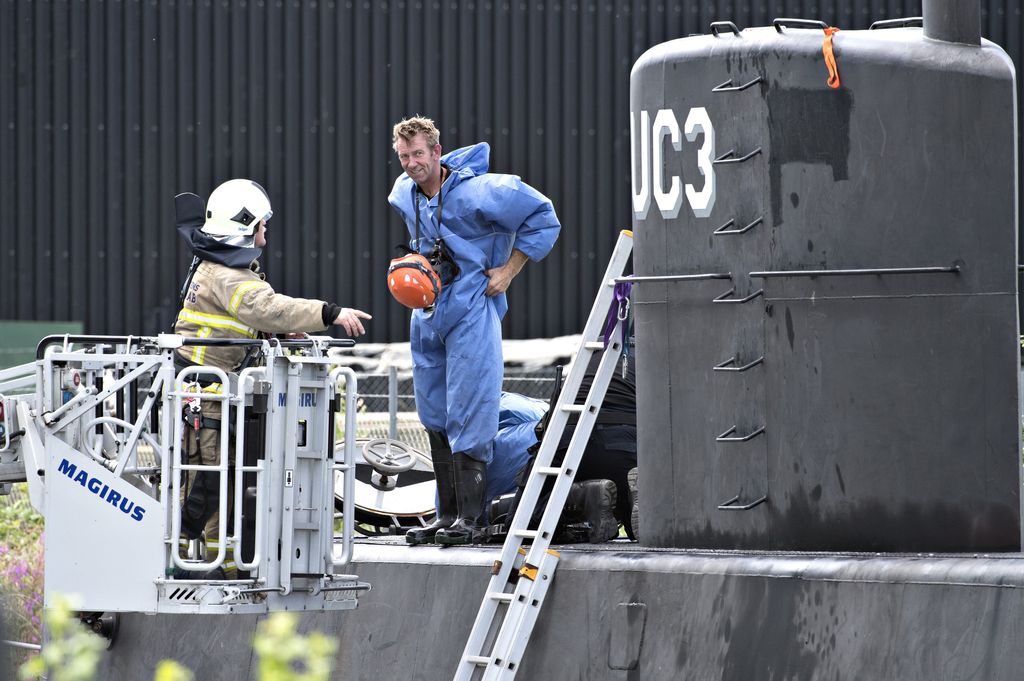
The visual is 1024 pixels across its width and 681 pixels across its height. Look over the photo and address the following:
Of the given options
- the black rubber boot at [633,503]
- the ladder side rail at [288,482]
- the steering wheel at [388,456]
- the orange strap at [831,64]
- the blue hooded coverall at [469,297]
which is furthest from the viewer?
the steering wheel at [388,456]

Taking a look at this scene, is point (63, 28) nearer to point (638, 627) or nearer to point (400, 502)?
point (400, 502)

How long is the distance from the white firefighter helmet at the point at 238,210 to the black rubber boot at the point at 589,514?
1.92m

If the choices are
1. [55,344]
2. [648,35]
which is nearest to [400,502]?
[55,344]

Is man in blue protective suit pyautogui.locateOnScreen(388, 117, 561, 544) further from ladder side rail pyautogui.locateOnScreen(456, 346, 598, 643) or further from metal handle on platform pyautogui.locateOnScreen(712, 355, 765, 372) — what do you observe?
metal handle on platform pyautogui.locateOnScreen(712, 355, 765, 372)

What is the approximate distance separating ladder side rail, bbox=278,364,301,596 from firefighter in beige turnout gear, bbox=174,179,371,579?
417mm

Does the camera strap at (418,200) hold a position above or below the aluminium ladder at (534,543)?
above

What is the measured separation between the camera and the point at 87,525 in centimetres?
687

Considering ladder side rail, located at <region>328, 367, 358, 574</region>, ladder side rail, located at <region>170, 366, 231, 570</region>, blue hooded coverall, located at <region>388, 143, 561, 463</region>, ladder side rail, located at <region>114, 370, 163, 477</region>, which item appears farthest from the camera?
Result: blue hooded coverall, located at <region>388, 143, 561, 463</region>

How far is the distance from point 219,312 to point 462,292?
1.11 metres

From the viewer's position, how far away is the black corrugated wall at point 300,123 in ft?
59.6

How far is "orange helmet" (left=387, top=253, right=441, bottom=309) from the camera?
757 centimetres

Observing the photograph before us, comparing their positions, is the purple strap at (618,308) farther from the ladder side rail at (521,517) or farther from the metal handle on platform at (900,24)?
the metal handle on platform at (900,24)

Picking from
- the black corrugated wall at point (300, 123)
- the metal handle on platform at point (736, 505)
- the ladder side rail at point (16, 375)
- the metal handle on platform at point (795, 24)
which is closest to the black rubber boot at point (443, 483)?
the ladder side rail at point (16, 375)

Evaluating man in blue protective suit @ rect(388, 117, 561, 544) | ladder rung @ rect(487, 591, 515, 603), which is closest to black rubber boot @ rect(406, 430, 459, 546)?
man in blue protective suit @ rect(388, 117, 561, 544)
